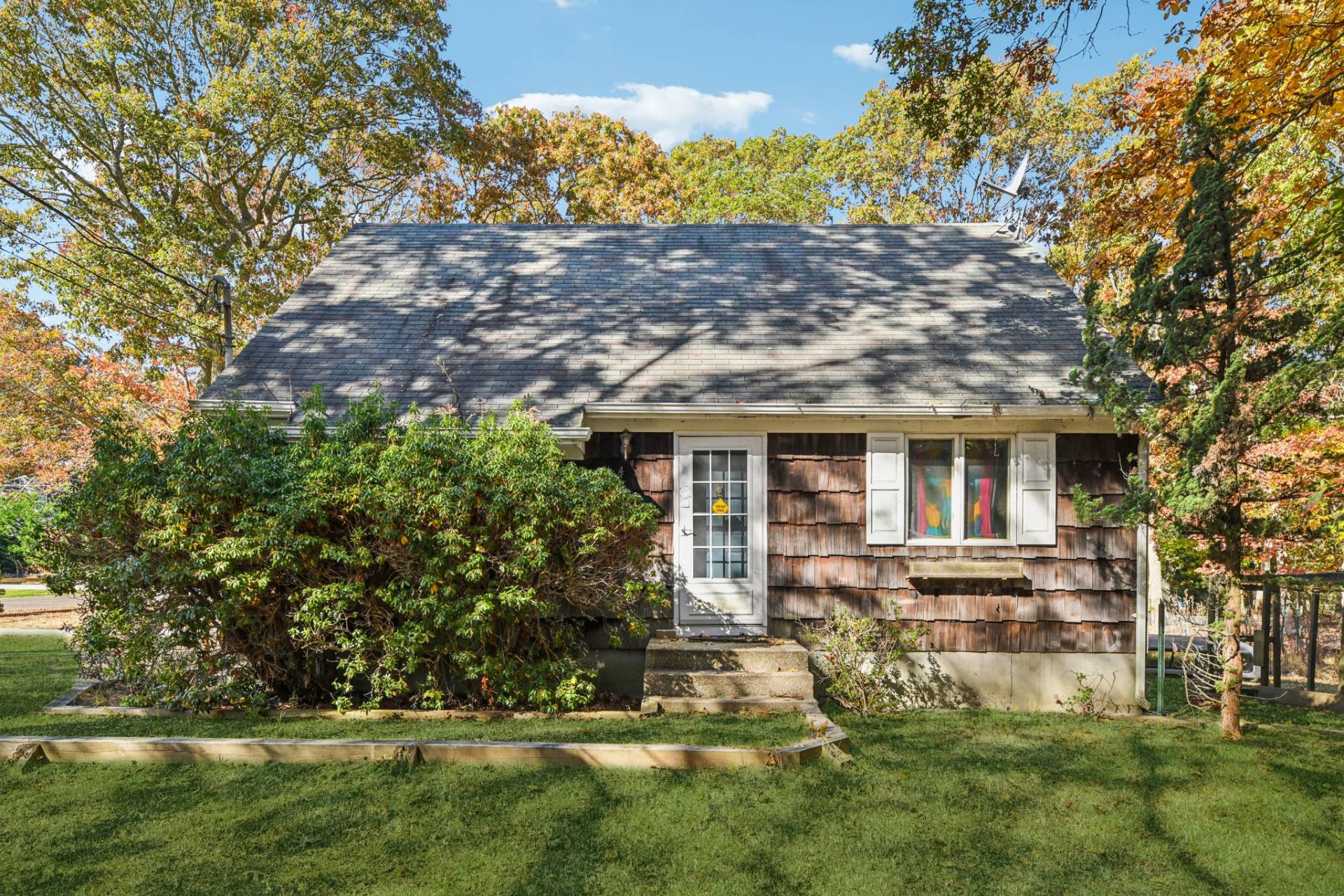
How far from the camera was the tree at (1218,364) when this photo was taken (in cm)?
520

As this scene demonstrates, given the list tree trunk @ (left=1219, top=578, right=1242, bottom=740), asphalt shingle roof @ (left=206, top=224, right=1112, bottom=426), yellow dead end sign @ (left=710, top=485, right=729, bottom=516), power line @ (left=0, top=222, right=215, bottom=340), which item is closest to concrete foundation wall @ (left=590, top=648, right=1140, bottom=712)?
tree trunk @ (left=1219, top=578, right=1242, bottom=740)

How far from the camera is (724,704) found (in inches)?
253

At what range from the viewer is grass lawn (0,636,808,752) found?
17.9 ft

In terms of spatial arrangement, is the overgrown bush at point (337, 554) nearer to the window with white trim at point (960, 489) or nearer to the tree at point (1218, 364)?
the window with white trim at point (960, 489)

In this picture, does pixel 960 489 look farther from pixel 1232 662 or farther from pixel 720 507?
pixel 1232 662

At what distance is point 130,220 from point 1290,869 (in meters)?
22.3

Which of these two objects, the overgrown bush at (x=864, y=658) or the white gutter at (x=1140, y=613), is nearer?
the overgrown bush at (x=864, y=658)

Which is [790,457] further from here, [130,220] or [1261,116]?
[130,220]

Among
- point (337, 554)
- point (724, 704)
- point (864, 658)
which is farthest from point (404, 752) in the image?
point (864, 658)

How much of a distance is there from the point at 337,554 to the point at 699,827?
3695mm

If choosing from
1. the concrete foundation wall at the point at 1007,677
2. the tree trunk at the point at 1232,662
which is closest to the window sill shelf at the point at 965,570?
the concrete foundation wall at the point at 1007,677

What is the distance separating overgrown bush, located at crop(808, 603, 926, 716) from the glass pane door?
1067mm

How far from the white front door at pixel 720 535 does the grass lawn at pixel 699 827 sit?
90.5 inches

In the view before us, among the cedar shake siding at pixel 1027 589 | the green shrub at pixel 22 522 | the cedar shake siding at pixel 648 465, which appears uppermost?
the cedar shake siding at pixel 648 465
